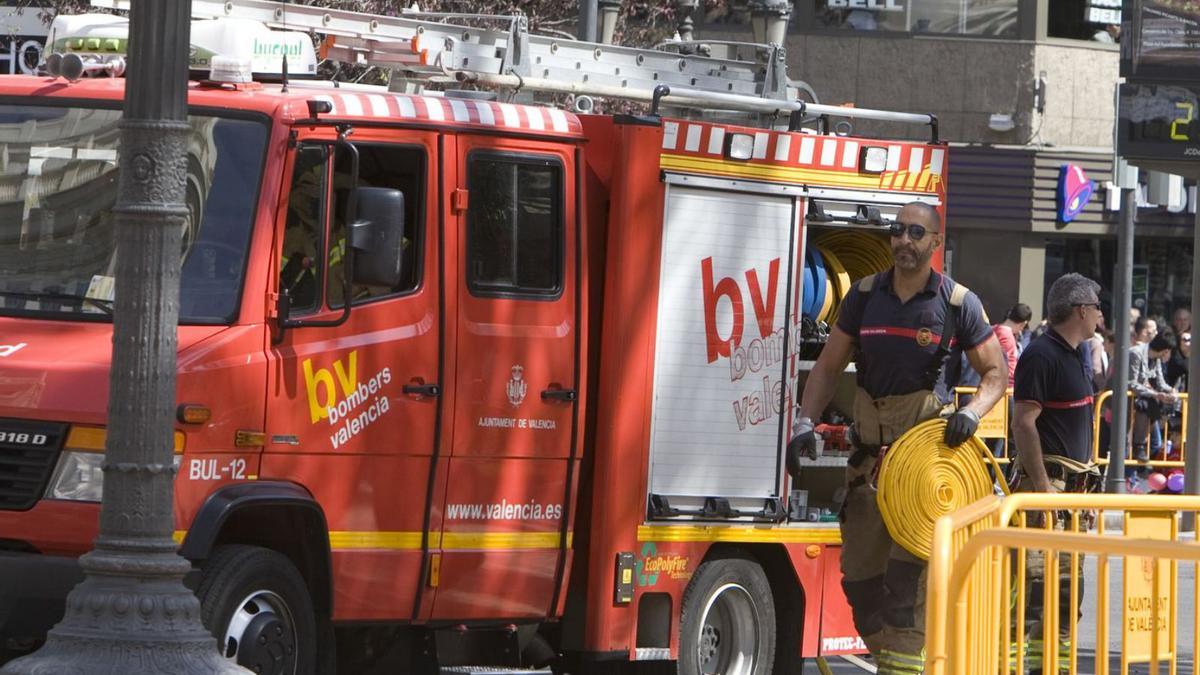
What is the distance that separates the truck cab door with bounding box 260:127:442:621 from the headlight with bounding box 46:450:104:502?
634mm

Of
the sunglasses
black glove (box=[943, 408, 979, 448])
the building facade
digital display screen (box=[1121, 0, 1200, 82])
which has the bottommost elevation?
black glove (box=[943, 408, 979, 448])

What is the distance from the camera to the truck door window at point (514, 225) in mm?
8523

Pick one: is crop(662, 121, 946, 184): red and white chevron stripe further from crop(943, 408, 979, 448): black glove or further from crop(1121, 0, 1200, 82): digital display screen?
crop(1121, 0, 1200, 82): digital display screen

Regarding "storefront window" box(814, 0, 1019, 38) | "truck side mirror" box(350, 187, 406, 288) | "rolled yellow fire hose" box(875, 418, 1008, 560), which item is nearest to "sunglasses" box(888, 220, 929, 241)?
"rolled yellow fire hose" box(875, 418, 1008, 560)

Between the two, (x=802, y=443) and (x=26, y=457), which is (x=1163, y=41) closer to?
(x=802, y=443)

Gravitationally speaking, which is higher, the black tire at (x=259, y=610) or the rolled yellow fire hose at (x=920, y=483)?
the rolled yellow fire hose at (x=920, y=483)

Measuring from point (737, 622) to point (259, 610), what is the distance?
2.82m

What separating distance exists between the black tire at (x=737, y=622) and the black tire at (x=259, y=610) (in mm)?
2309

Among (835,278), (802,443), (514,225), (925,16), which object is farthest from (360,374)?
(925,16)

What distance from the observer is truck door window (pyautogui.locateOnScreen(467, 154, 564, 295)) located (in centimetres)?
852

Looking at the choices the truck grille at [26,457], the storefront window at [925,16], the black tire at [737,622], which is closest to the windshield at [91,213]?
the truck grille at [26,457]

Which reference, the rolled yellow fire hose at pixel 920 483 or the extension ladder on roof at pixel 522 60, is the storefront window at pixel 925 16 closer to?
the extension ladder on roof at pixel 522 60

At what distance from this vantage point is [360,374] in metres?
8.00

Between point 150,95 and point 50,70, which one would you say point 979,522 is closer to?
point 150,95
